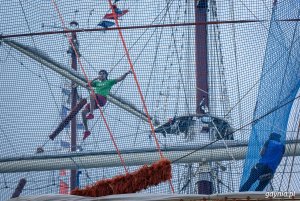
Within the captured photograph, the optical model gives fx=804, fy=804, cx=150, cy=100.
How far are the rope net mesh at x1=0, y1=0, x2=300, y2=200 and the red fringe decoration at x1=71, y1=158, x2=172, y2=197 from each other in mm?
862

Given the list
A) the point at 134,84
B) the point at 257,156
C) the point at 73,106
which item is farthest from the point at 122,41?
the point at 257,156

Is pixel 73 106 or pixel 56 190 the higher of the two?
pixel 73 106

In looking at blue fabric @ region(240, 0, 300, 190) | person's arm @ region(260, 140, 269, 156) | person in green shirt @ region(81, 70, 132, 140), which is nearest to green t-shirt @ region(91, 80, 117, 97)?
person in green shirt @ region(81, 70, 132, 140)

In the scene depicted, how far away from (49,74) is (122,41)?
999 mm

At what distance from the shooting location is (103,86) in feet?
21.1

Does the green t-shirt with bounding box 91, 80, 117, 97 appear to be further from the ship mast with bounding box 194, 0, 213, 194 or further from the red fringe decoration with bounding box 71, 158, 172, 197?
the red fringe decoration with bounding box 71, 158, 172, 197

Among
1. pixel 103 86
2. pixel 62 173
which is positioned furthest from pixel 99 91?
pixel 62 173

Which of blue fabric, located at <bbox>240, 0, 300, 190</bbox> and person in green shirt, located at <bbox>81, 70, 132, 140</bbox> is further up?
person in green shirt, located at <bbox>81, 70, 132, 140</bbox>

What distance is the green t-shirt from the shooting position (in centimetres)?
627

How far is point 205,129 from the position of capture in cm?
646

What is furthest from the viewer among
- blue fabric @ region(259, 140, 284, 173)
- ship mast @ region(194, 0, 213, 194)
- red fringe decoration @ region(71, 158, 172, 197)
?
ship mast @ region(194, 0, 213, 194)

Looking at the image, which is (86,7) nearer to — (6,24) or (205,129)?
(6,24)

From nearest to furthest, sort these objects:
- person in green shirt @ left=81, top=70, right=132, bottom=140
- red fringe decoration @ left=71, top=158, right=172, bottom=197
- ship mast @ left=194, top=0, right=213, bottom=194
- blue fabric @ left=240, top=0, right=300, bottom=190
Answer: red fringe decoration @ left=71, top=158, right=172, bottom=197 → blue fabric @ left=240, top=0, right=300, bottom=190 → ship mast @ left=194, top=0, right=213, bottom=194 → person in green shirt @ left=81, top=70, right=132, bottom=140

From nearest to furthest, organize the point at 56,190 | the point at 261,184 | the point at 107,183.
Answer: the point at 107,183, the point at 261,184, the point at 56,190
